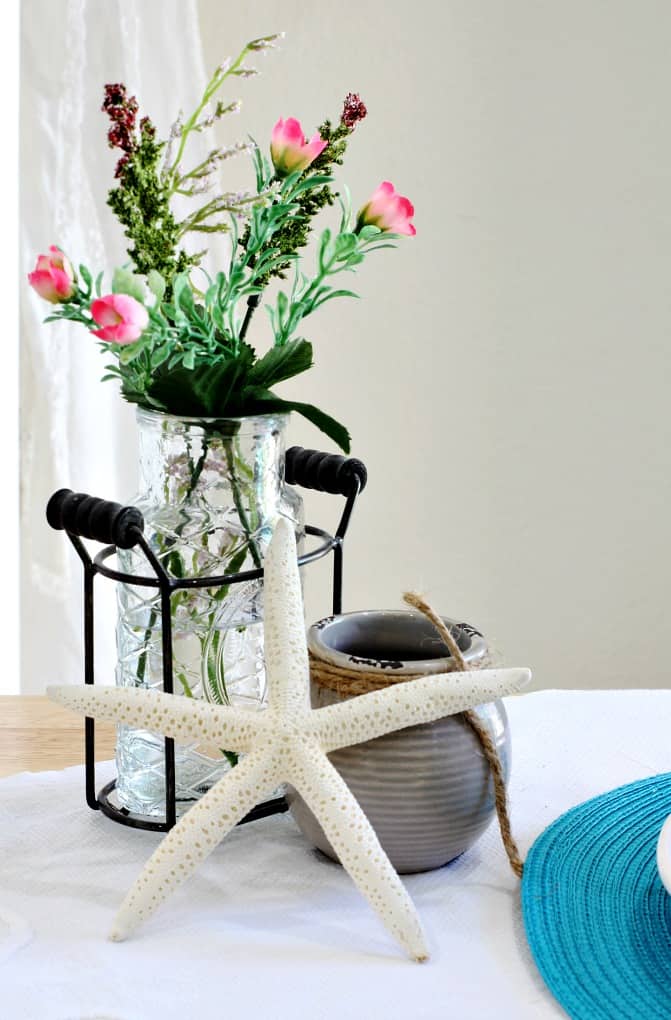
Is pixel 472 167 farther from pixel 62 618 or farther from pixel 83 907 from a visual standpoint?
pixel 83 907

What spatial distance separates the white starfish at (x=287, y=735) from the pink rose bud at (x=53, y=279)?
0.62 feet

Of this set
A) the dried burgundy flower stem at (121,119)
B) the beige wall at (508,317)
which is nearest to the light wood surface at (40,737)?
the dried burgundy flower stem at (121,119)

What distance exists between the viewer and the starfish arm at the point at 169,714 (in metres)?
0.62

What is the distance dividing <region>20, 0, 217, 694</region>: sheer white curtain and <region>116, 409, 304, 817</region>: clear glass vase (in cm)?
100

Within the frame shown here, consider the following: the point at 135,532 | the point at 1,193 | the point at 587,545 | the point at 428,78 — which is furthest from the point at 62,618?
the point at 135,532

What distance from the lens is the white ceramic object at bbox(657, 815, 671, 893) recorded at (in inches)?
21.6

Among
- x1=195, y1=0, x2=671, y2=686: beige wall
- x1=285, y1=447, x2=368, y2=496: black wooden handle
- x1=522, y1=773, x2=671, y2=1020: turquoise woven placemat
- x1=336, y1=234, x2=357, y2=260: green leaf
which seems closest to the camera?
x1=522, y1=773, x2=671, y2=1020: turquoise woven placemat

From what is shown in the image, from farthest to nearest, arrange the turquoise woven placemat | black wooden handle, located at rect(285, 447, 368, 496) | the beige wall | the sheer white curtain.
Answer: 1. the beige wall
2. the sheer white curtain
3. black wooden handle, located at rect(285, 447, 368, 496)
4. the turquoise woven placemat

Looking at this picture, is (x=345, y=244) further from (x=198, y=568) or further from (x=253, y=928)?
(x=253, y=928)

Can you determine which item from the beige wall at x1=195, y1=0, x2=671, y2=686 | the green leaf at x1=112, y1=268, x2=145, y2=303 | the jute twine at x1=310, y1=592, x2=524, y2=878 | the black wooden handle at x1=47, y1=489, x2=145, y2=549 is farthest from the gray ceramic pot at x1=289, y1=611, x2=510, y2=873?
the beige wall at x1=195, y1=0, x2=671, y2=686

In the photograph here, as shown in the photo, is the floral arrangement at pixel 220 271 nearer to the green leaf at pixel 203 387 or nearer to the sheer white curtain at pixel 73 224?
the green leaf at pixel 203 387

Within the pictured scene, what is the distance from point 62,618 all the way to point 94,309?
128 cm

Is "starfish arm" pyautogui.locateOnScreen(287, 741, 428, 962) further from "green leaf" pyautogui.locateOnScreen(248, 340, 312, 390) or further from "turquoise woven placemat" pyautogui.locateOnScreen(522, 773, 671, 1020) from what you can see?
"green leaf" pyautogui.locateOnScreen(248, 340, 312, 390)

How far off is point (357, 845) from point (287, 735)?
7 cm
